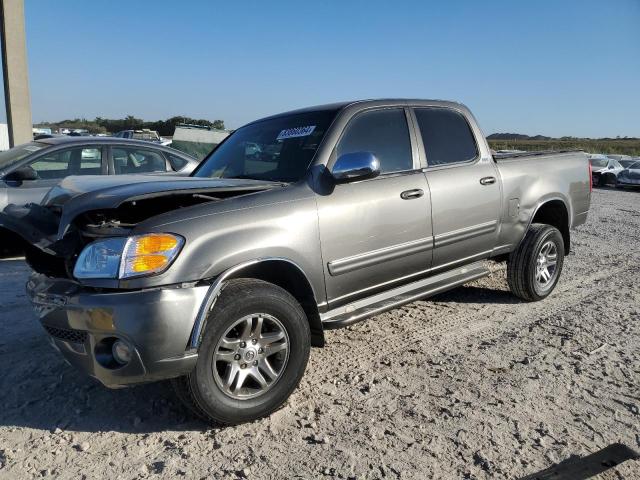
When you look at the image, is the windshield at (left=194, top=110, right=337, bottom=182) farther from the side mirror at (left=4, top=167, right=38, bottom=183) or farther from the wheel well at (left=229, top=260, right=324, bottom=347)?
the side mirror at (left=4, top=167, right=38, bottom=183)

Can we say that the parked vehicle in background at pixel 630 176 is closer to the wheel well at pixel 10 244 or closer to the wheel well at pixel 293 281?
the wheel well at pixel 293 281

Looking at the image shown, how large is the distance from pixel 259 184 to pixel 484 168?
221cm

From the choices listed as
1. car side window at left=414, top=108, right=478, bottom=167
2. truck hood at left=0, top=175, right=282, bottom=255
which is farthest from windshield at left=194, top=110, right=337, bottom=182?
car side window at left=414, top=108, right=478, bottom=167

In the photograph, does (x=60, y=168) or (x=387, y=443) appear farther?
(x=60, y=168)

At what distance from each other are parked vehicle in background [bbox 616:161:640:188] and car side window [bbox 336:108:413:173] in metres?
21.4

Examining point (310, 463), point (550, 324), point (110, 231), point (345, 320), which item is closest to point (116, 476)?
point (310, 463)

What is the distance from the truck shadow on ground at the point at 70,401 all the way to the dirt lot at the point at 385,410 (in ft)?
0.04

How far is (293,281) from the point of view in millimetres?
3111

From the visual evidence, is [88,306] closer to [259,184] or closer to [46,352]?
[259,184]

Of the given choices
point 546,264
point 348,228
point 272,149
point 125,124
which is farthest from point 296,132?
point 125,124

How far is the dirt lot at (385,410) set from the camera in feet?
8.08

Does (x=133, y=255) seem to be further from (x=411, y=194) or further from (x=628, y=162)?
(x=628, y=162)

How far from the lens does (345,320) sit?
10.8 feet

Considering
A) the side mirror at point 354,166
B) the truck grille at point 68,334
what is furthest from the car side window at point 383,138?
the truck grille at point 68,334
